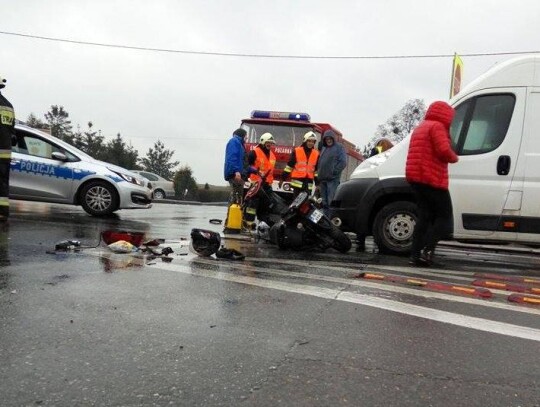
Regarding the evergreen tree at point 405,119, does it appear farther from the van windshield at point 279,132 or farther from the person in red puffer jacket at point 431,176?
the person in red puffer jacket at point 431,176

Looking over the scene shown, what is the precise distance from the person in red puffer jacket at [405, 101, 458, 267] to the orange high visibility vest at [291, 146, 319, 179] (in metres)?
3.30

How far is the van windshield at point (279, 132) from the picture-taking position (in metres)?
13.3

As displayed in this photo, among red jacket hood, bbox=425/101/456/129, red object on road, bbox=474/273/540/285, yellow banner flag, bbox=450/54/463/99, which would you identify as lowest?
red object on road, bbox=474/273/540/285

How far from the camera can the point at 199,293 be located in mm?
4102

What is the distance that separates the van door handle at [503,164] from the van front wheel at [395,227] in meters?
1.11

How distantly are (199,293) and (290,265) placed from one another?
1.72 metres

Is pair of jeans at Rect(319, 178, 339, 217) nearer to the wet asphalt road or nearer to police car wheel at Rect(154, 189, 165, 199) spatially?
the wet asphalt road

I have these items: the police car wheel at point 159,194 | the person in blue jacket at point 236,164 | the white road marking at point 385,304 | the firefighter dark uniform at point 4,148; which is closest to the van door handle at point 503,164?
the white road marking at point 385,304

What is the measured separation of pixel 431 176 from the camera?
230 inches

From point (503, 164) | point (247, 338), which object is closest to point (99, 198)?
point (503, 164)

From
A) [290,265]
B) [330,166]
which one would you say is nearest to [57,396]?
[290,265]

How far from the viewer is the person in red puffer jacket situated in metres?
5.83

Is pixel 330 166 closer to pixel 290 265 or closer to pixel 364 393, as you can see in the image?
pixel 290 265

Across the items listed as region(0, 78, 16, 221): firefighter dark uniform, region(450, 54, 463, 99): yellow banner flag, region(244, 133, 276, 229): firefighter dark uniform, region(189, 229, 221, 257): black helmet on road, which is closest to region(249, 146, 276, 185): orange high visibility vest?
region(244, 133, 276, 229): firefighter dark uniform
